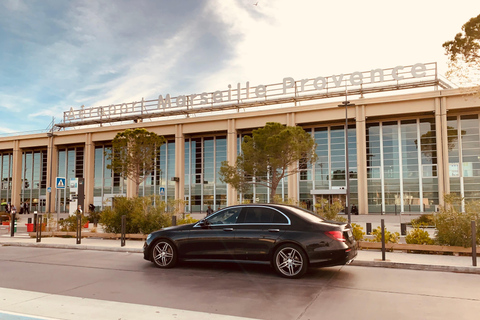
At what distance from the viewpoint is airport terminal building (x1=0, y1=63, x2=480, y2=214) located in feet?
115

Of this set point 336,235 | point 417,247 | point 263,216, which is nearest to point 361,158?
point 417,247

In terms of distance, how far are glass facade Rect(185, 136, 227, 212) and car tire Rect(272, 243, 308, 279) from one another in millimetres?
35498

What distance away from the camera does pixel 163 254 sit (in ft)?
29.0

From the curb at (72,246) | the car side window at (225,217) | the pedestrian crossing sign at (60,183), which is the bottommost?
the curb at (72,246)

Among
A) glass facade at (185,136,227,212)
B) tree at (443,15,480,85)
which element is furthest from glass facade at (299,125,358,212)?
tree at (443,15,480,85)

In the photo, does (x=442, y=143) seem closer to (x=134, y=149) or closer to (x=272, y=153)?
(x=272, y=153)

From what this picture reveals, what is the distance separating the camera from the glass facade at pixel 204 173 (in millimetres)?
43812

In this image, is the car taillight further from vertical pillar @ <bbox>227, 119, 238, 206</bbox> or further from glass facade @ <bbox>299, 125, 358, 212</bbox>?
vertical pillar @ <bbox>227, 119, 238, 206</bbox>

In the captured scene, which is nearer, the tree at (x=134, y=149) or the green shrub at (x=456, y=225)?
the green shrub at (x=456, y=225)

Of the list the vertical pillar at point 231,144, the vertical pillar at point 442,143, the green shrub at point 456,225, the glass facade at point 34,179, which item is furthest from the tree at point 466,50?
the glass facade at point 34,179

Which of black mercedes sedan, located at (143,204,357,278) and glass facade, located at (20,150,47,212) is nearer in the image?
black mercedes sedan, located at (143,204,357,278)

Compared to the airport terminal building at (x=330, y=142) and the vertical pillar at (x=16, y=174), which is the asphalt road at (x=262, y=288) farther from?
the vertical pillar at (x=16, y=174)

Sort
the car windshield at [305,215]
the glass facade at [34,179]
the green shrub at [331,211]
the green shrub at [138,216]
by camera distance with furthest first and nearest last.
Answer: the glass facade at [34,179] → the green shrub at [138,216] → the green shrub at [331,211] → the car windshield at [305,215]

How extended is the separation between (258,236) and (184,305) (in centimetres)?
261
